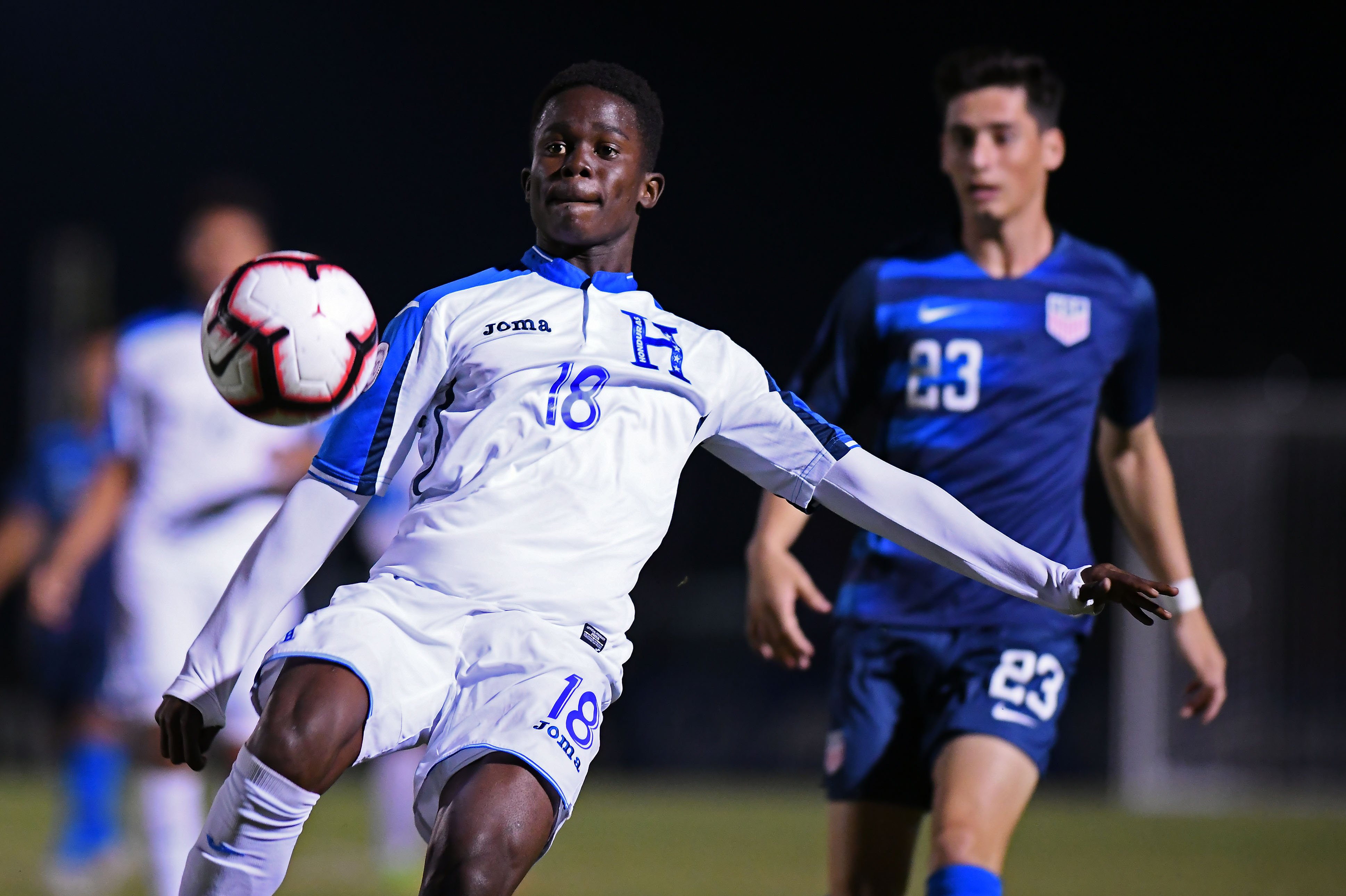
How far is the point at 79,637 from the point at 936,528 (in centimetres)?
637

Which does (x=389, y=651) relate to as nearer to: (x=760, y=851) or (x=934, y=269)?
(x=934, y=269)

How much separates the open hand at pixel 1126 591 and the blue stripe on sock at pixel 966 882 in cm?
72

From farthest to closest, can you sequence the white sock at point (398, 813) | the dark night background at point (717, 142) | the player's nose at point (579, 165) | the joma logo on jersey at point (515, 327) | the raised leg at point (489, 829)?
1. the dark night background at point (717, 142)
2. the white sock at point (398, 813)
3. the player's nose at point (579, 165)
4. the joma logo on jersey at point (515, 327)
5. the raised leg at point (489, 829)

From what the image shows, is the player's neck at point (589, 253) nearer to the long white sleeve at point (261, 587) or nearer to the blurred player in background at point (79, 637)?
the long white sleeve at point (261, 587)

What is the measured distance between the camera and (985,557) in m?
3.25

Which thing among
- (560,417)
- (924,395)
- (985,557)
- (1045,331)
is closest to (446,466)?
(560,417)

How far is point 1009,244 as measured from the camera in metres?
4.19

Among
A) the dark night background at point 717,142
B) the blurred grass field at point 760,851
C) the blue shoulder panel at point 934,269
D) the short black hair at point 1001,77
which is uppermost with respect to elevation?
the dark night background at point 717,142

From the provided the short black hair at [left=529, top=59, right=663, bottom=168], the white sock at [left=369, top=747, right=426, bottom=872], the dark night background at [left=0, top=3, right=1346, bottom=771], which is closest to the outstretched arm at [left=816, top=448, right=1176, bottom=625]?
the short black hair at [left=529, top=59, right=663, bottom=168]

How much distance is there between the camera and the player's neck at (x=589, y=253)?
3311 millimetres

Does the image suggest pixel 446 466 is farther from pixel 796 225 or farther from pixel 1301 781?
pixel 796 225

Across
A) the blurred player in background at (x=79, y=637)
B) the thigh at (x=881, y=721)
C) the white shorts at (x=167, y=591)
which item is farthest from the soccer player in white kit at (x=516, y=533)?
the blurred player in background at (x=79, y=637)

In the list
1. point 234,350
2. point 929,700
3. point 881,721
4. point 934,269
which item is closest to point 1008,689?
point 929,700

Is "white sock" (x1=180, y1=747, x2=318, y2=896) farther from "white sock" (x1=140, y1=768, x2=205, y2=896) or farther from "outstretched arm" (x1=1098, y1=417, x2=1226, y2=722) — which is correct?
"white sock" (x1=140, y1=768, x2=205, y2=896)
